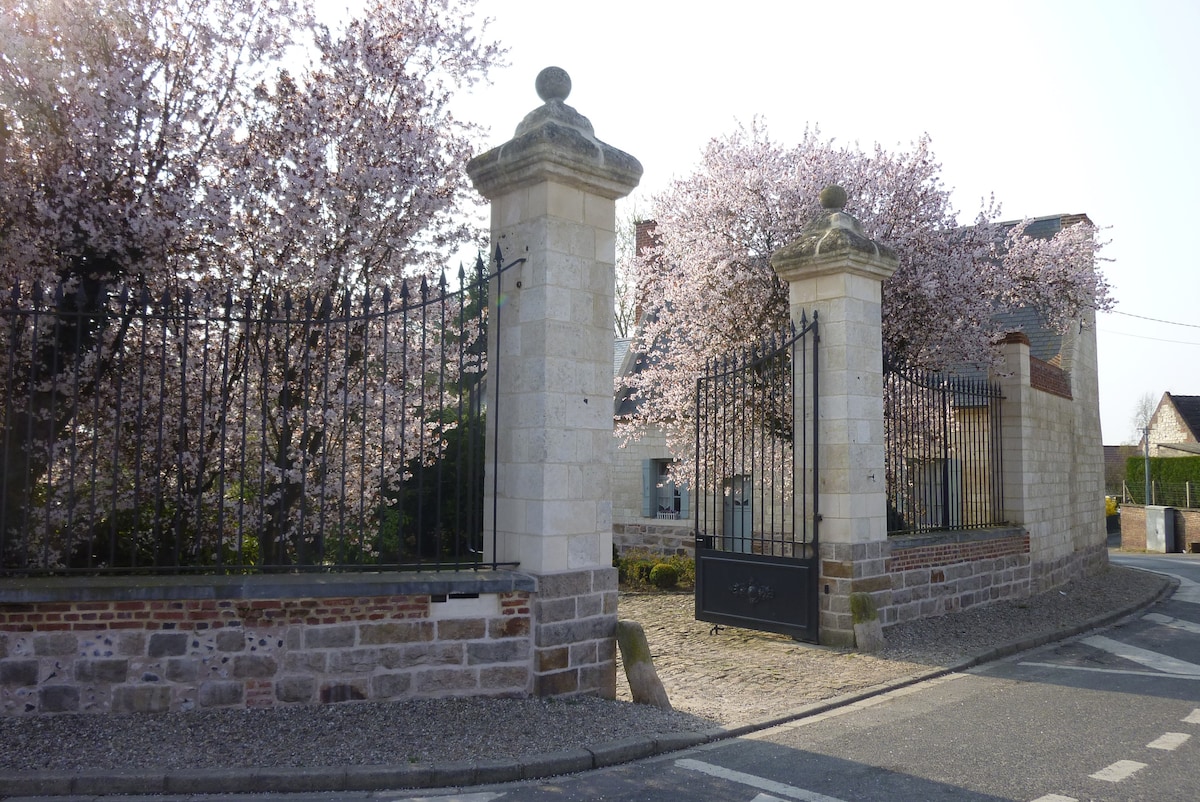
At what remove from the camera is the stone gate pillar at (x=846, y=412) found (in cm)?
839

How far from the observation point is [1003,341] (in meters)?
12.4

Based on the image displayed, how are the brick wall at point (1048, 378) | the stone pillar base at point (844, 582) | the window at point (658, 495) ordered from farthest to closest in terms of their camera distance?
the window at point (658, 495) < the brick wall at point (1048, 378) < the stone pillar base at point (844, 582)

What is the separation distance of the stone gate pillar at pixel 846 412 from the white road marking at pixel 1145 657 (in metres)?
2.32

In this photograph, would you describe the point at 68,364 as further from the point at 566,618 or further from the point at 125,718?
the point at 566,618

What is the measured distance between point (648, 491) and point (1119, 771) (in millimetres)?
12592

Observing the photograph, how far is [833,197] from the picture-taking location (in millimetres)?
9016

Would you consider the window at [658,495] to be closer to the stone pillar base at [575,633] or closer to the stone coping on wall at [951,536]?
the stone coping on wall at [951,536]

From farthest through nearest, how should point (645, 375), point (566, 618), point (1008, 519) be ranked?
point (645, 375) → point (1008, 519) → point (566, 618)

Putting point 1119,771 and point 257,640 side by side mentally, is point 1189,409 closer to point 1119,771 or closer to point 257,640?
point 1119,771

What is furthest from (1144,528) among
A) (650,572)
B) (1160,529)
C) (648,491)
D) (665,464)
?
(650,572)

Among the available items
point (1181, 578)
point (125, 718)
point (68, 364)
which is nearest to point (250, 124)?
point (68, 364)

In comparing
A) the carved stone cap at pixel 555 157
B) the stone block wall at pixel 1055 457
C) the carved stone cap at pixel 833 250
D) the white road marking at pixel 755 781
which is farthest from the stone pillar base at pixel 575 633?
the stone block wall at pixel 1055 457

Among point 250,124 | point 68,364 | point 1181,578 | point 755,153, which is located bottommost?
point 1181,578

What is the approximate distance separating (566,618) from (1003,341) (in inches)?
362
